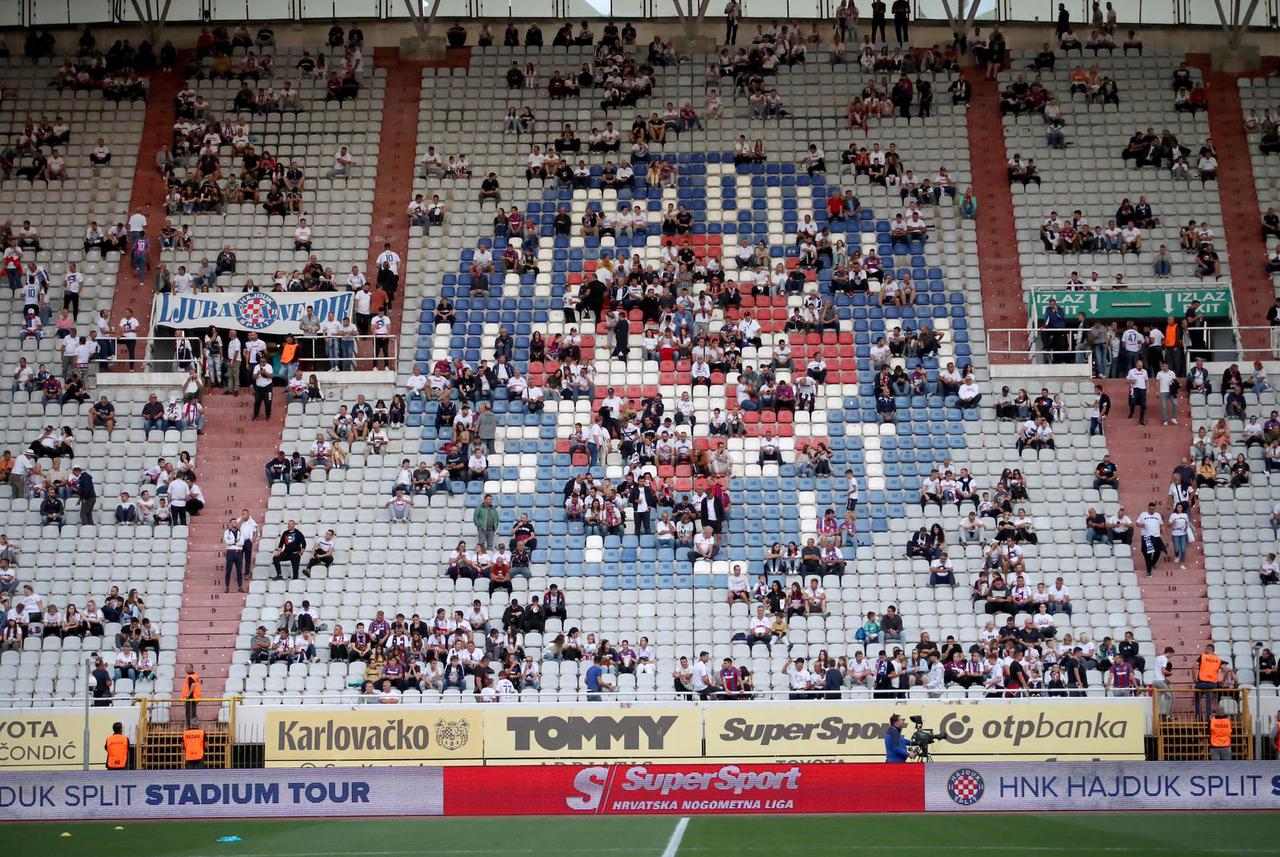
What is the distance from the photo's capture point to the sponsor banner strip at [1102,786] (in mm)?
23406

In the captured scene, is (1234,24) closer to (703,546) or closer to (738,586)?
(703,546)

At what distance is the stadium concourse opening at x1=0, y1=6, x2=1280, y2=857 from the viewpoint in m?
23.8

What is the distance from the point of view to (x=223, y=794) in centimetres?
2366

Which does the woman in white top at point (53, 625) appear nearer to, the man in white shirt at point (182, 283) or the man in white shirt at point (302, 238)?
the man in white shirt at point (182, 283)

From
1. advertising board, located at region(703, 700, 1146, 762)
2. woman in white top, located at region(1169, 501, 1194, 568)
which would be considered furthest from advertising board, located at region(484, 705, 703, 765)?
woman in white top, located at region(1169, 501, 1194, 568)

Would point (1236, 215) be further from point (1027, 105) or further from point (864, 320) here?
point (864, 320)

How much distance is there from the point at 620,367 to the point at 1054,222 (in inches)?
402

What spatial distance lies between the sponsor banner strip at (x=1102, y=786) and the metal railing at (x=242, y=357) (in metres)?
16.4

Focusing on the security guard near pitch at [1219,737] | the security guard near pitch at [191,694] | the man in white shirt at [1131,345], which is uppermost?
the man in white shirt at [1131,345]

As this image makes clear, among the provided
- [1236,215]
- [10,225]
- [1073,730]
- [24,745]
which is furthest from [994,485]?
[10,225]

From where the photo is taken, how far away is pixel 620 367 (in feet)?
118

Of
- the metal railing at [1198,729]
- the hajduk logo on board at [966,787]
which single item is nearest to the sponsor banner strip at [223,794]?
the hajduk logo on board at [966,787]

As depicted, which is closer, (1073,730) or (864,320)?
(1073,730)

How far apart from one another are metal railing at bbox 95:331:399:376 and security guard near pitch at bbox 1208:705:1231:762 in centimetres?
1721
